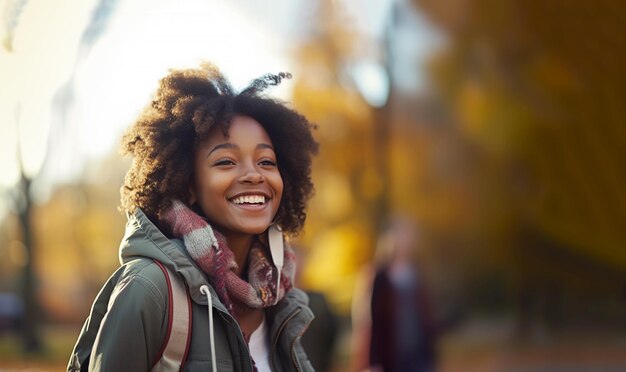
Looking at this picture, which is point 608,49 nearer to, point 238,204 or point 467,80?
point 467,80

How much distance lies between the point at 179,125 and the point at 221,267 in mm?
390

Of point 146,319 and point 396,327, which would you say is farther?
point 396,327

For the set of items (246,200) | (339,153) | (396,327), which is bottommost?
(396,327)

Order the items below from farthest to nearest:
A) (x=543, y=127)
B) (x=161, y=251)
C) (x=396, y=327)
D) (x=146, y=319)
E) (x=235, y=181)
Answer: (x=543, y=127) → (x=396, y=327) → (x=235, y=181) → (x=161, y=251) → (x=146, y=319)

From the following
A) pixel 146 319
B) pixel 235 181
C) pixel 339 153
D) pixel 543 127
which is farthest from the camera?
pixel 339 153

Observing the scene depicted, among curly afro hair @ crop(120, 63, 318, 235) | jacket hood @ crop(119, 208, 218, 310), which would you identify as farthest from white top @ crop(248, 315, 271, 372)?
curly afro hair @ crop(120, 63, 318, 235)

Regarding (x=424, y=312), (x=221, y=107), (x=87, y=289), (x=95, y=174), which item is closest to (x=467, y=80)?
(x=95, y=174)

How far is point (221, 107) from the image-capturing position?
2.08 metres

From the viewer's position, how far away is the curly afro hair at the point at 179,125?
2.06 metres

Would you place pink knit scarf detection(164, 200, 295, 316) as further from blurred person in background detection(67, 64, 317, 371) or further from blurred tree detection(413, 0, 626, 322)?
blurred tree detection(413, 0, 626, 322)

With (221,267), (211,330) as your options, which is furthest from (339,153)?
(211,330)

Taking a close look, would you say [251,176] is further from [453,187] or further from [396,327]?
[453,187]

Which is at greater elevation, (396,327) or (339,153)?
(339,153)

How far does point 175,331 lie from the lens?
6.10 ft
